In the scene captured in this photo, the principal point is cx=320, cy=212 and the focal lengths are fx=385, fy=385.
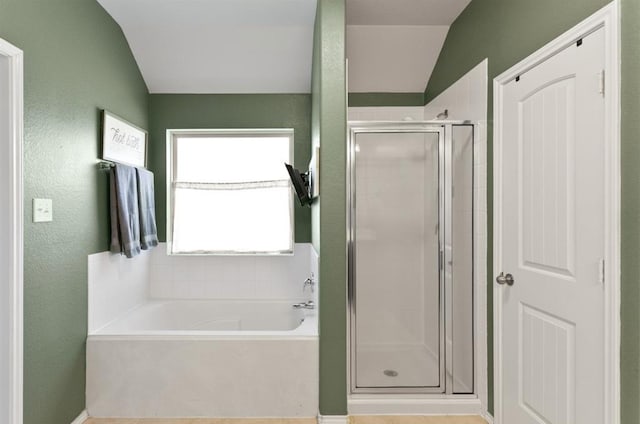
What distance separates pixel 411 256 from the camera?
2453 mm

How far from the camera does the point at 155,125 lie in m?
3.40

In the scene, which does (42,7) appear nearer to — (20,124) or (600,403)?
(20,124)

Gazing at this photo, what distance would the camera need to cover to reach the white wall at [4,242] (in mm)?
1738

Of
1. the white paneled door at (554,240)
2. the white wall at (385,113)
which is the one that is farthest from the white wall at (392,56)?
the white paneled door at (554,240)

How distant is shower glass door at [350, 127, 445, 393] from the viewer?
2385 millimetres

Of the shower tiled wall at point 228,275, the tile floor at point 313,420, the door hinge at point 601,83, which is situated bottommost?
the tile floor at point 313,420

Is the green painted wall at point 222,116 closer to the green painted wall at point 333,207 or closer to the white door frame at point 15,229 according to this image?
the green painted wall at point 333,207

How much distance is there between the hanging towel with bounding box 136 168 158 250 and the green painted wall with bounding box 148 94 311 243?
234mm

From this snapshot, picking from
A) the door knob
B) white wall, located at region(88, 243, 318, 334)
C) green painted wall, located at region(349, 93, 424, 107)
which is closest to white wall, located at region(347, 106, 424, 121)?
green painted wall, located at region(349, 93, 424, 107)

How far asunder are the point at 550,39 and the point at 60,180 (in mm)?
2562

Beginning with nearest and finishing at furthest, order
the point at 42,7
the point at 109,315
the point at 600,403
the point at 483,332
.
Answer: the point at 600,403 < the point at 42,7 < the point at 483,332 < the point at 109,315

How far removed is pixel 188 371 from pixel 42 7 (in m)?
2.13

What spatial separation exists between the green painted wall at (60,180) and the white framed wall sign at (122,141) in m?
0.07

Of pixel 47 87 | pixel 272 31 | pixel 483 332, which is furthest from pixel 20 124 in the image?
pixel 483 332
